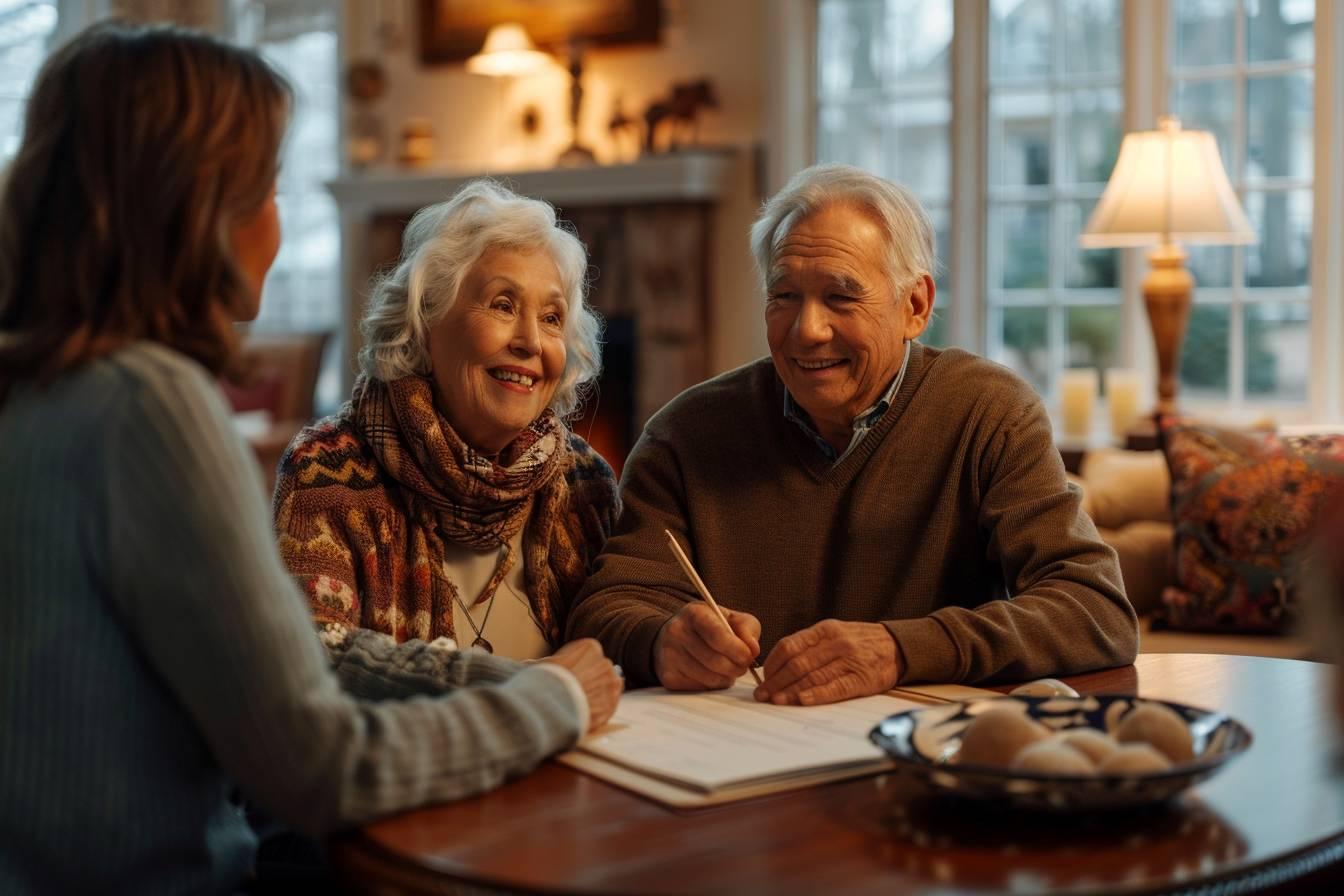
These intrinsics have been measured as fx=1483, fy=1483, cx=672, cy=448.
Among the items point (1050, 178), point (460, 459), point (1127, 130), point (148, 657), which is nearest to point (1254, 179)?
point (1127, 130)

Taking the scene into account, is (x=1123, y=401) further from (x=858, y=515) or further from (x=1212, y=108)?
(x=858, y=515)

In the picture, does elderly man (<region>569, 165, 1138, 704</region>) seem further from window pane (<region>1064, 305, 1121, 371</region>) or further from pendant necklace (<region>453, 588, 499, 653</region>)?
window pane (<region>1064, 305, 1121, 371</region>)

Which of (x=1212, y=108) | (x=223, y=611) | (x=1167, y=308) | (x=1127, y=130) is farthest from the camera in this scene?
(x=1127, y=130)

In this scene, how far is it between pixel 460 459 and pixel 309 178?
5.68 m

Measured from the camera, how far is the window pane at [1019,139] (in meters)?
5.00

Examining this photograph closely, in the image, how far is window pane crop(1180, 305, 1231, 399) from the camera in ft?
15.1

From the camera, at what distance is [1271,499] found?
2939 millimetres

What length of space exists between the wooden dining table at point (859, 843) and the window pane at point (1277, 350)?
11.6ft

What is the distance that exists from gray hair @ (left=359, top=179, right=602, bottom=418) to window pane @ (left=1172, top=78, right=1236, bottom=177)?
312 cm

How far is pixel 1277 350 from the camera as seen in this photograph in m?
4.52

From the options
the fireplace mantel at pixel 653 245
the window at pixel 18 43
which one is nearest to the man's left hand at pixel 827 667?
the fireplace mantel at pixel 653 245

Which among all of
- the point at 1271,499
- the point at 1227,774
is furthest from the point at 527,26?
the point at 1227,774

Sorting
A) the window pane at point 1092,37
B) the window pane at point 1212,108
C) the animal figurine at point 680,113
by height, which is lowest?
the window pane at point 1212,108

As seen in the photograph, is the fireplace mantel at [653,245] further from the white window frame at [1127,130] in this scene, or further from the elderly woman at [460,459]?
the elderly woman at [460,459]
